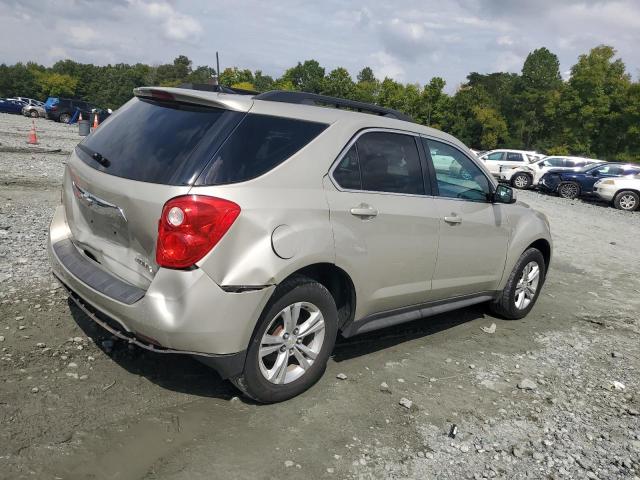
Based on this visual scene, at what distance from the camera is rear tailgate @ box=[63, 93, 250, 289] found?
9.89 feet

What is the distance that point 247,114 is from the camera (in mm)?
3256

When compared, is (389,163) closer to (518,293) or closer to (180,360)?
(180,360)

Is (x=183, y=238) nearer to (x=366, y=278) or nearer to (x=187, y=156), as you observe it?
(x=187, y=156)

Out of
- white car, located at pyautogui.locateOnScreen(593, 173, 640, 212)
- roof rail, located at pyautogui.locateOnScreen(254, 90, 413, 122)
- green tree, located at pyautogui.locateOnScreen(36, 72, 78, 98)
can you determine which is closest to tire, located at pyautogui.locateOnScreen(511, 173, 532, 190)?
white car, located at pyautogui.locateOnScreen(593, 173, 640, 212)

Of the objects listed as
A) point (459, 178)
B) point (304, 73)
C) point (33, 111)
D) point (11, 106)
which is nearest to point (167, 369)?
point (459, 178)

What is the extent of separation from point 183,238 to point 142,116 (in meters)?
1.12

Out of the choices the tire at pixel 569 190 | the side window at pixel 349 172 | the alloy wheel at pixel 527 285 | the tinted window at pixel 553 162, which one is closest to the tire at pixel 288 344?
the side window at pixel 349 172

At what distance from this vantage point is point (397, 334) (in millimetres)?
4953

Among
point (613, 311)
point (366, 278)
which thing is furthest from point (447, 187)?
point (613, 311)

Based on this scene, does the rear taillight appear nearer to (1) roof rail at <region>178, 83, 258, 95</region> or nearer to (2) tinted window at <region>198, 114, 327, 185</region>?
(2) tinted window at <region>198, 114, 327, 185</region>

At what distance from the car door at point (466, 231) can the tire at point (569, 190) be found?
1804cm

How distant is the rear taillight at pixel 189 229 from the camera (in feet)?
9.46

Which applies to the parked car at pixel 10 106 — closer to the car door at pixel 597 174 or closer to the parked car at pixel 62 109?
the parked car at pixel 62 109

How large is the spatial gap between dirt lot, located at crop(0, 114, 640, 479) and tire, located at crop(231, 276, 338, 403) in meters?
0.15
